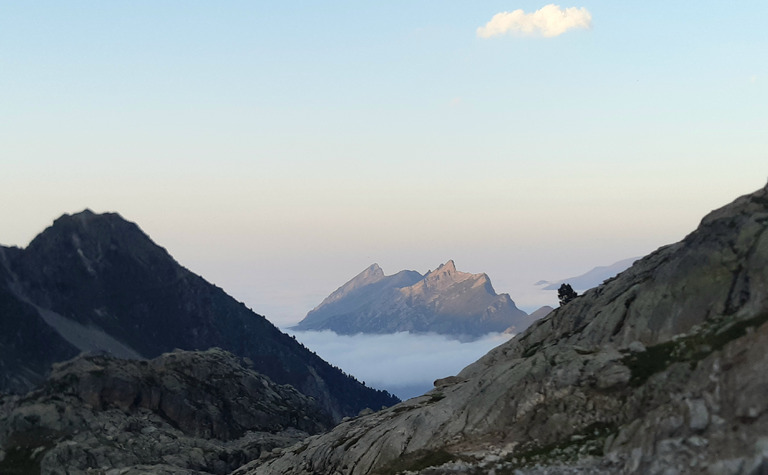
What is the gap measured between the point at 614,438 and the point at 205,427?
402ft

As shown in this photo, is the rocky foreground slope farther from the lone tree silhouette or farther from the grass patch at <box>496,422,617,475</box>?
the lone tree silhouette

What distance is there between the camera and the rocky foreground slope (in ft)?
146

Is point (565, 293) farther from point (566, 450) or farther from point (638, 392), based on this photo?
point (566, 450)

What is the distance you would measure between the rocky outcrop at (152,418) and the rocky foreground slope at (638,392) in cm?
6013

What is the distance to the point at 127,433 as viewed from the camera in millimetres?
137875

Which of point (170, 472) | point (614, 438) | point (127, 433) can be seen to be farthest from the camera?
point (127, 433)

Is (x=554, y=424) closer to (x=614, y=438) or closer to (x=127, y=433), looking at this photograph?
(x=614, y=438)

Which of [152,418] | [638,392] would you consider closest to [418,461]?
[638,392]

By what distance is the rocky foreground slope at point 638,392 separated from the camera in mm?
44616

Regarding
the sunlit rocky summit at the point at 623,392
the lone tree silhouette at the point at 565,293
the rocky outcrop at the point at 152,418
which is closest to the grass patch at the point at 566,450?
the sunlit rocky summit at the point at 623,392

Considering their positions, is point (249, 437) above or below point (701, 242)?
below

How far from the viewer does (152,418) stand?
494ft

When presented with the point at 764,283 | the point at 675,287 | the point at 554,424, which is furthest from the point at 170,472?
the point at 764,283

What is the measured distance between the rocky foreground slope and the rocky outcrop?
A: 60.1 metres
